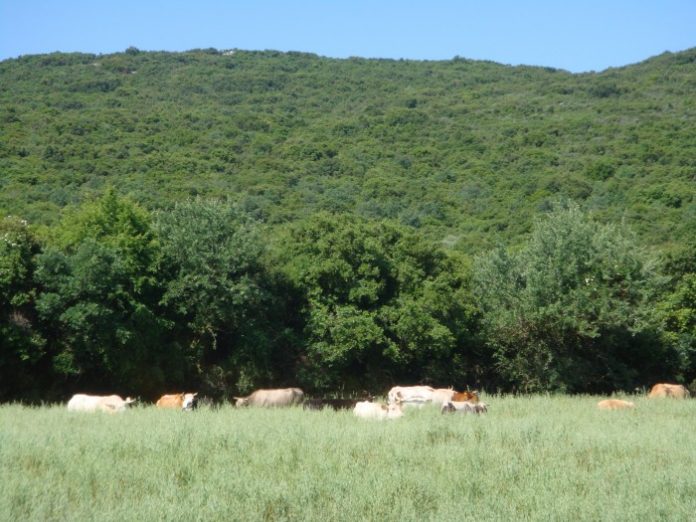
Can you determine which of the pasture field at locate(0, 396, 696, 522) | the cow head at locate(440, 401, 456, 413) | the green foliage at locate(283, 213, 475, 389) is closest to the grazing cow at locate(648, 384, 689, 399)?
the green foliage at locate(283, 213, 475, 389)

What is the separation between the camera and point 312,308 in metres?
28.5

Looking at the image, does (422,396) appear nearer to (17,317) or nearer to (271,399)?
(271,399)

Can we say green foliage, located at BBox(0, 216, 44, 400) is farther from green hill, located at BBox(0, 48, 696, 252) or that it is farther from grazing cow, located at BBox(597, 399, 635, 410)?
green hill, located at BBox(0, 48, 696, 252)

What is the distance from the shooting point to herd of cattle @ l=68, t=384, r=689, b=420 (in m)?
19.8

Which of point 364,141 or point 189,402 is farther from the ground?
point 364,141

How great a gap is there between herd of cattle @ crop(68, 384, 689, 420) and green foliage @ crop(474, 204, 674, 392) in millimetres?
5975

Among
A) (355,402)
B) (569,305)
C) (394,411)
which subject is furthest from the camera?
(569,305)

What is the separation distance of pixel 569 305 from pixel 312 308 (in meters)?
8.79

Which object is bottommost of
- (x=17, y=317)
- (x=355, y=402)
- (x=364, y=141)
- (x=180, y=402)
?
(x=180, y=402)

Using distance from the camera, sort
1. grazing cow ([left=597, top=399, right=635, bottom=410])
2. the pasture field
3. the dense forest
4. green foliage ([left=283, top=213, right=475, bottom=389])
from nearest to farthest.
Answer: the pasture field, grazing cow ([left=597, top=399, right=635, bottom=410]), the dense forest, green foliage ([left=283, top=213, right=475, bottom=389])

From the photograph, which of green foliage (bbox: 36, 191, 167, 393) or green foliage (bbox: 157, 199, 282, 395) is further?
green foliage (bbox: 157, 199, 282, 395)

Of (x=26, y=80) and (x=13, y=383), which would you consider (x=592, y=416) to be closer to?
Result: (x=13, y=383)

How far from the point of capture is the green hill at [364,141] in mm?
57594

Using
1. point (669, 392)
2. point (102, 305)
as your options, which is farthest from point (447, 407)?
point (102, 305)
